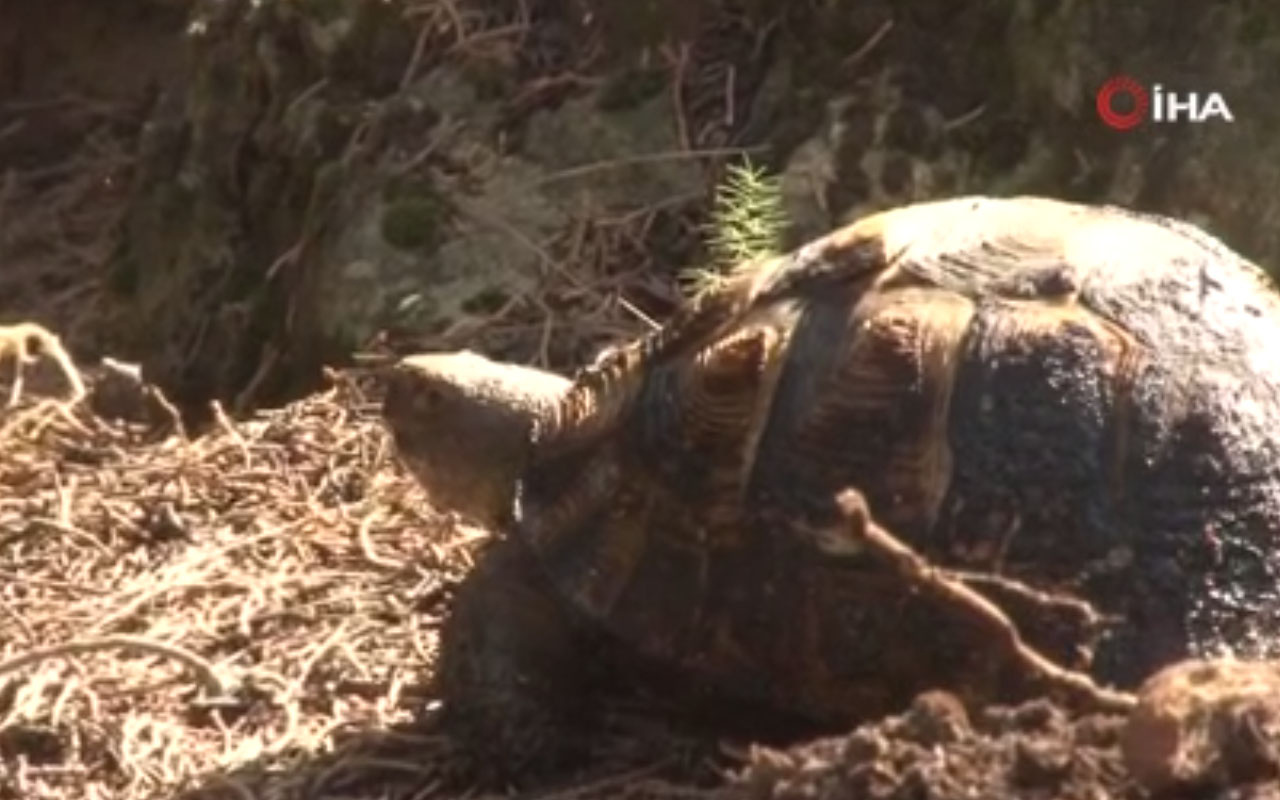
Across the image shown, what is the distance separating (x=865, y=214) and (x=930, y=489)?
251 centimetres

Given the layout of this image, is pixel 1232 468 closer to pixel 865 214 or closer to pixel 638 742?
pixel 638 742

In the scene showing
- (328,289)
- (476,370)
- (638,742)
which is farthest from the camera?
(328,289)

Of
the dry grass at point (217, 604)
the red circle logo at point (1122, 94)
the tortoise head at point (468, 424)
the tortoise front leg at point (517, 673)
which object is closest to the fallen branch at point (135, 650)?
the dry grass at point (217, 604)

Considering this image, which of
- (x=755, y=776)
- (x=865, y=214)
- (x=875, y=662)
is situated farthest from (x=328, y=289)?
(x=755, y=776)

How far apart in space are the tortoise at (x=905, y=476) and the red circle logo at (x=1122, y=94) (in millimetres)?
2036

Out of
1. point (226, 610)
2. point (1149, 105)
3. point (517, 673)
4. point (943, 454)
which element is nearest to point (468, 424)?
point (517, 673)

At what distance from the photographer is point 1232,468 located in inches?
148

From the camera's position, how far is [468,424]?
4.64 metres

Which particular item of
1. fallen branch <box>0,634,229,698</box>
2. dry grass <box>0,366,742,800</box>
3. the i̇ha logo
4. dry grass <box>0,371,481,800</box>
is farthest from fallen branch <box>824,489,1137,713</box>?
the i̇ha logo

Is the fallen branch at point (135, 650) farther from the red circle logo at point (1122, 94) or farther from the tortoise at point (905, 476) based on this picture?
the red circle logo at point (1122, 94)

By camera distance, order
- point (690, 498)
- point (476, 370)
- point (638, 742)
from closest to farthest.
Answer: point (690, 498), point (638, 742), point (476, 370)

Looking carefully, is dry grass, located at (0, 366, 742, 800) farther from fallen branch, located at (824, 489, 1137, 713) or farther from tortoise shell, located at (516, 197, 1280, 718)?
fallen branch, located at (824, 489, 1137, 713)

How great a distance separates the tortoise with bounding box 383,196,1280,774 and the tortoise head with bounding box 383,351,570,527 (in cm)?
21

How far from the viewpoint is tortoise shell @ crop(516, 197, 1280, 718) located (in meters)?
3.75
